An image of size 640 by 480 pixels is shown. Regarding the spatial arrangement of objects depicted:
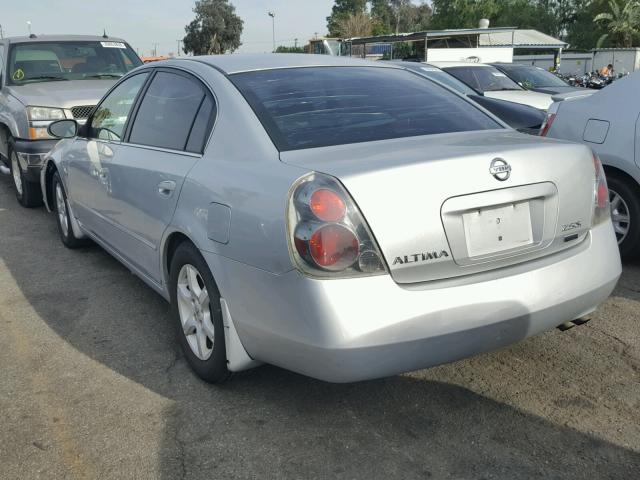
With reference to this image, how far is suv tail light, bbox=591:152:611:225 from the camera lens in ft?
9.84

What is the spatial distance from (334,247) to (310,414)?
94 centimetres

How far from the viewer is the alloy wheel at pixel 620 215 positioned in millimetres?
5035

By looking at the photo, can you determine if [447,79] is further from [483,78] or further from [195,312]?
[195,312]

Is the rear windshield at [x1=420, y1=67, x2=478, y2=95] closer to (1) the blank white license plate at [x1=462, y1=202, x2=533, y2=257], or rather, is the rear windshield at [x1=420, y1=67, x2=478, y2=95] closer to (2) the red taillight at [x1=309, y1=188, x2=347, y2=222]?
(1) the blank white license plate at [x1=462, y1=202, x2=533, y2=257]

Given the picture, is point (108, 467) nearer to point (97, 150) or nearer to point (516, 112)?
point (97, 150)

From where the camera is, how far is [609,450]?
8.63ft

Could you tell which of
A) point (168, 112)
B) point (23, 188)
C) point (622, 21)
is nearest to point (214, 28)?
point (622, 21)

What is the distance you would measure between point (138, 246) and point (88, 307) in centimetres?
83

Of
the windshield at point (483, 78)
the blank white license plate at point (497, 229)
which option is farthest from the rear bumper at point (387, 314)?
the windshield at point (483, 78)

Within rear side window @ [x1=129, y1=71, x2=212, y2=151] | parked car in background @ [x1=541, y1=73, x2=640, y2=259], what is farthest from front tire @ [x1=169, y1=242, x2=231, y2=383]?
parked car in background @ [x1=541, y1=73, x2=640, y2=259]

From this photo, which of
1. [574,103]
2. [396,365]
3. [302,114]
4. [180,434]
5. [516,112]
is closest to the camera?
[396,365]

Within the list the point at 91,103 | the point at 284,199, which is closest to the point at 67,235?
the point at 91,103

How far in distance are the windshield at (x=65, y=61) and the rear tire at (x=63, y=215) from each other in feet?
9.04

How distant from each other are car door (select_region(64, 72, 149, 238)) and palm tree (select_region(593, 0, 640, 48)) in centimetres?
5977
